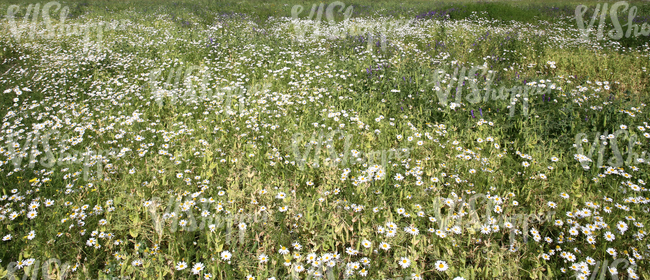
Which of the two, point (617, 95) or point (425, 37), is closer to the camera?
point (617, 95)

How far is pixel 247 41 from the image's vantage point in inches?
386

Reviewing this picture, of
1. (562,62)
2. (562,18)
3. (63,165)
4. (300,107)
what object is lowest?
(63,165)

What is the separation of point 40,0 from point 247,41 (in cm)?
2324

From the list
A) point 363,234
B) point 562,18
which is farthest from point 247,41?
point 562,18

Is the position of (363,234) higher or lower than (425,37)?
lower

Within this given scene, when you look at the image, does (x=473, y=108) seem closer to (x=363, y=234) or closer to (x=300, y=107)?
(x=300, y=107)

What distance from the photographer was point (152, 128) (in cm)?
499

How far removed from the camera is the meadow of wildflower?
8.80 feet

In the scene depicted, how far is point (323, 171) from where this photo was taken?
3.72m

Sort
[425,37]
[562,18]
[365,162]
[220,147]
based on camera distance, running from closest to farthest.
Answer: [365,162], [220,147], [425,37], [562,18]

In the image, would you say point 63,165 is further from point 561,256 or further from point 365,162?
point 561,256

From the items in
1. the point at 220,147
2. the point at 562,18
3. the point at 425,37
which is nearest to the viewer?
the point at 220,147

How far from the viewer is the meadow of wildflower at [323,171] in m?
2.68

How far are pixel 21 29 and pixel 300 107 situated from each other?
47.5ft
